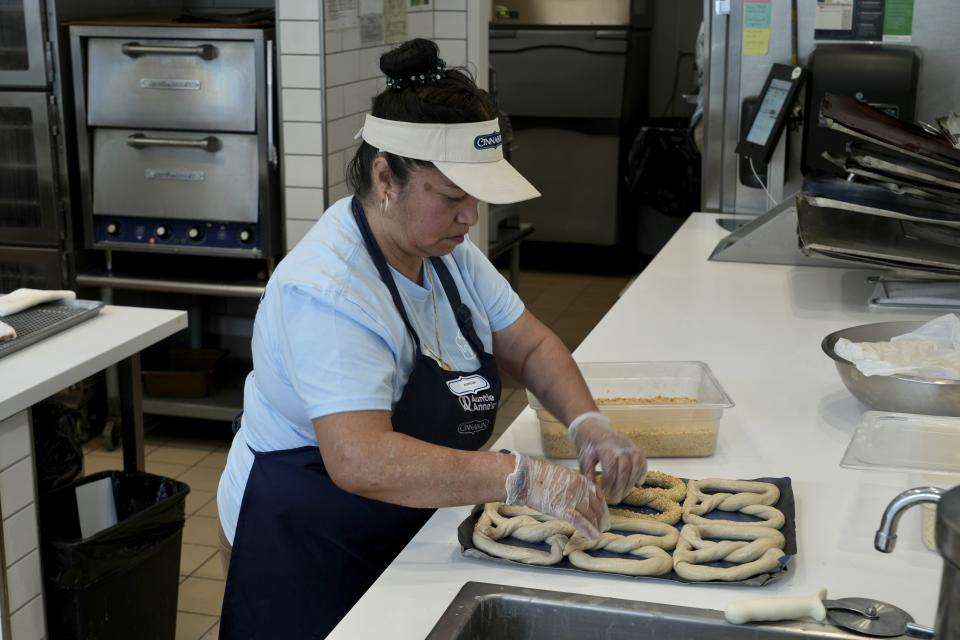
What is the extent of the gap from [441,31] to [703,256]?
5.60 ft

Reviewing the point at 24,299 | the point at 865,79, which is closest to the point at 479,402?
the point at 24,299

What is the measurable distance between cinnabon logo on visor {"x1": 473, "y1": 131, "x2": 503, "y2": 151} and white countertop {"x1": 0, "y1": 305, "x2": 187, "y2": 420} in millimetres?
1078

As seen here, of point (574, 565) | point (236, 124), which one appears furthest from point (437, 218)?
point (236, 124)

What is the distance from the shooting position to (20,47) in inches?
157

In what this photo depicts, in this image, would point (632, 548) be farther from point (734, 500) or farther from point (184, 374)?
point (184, 374)

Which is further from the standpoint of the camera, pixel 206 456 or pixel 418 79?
pixel 206 456

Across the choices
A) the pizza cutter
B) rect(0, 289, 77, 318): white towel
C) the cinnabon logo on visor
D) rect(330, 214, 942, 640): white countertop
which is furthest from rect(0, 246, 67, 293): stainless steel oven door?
the pizza cutter

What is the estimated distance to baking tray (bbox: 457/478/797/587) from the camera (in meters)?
1.43

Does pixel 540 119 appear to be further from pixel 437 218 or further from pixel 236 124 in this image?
pixel 437 218

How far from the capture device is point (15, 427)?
2164 millimetres

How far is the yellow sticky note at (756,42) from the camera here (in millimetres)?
3420

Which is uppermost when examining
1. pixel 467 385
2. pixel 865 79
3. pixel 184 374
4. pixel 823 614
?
pixel 865 79

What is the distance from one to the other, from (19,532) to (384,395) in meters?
1.00

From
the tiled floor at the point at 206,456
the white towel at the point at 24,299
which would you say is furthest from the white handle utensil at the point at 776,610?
the tiled floor at the point at 206,456
